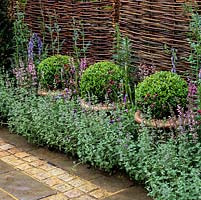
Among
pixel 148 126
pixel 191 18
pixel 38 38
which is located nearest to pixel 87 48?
pixel 38 38

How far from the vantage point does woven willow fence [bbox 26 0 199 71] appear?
5.12m

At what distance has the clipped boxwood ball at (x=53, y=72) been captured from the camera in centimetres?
581

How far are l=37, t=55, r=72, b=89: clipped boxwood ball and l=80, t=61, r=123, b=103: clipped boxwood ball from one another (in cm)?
60

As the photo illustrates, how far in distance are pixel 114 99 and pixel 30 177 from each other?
1284 mm

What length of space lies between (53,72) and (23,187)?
197 centimetres

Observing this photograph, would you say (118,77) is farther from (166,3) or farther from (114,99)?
(166,3)

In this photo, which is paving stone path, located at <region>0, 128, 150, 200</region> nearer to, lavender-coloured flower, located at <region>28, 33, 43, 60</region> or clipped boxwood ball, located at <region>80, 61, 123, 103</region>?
clipped boxwood ball, located at <region>80, 61, 123, 103</region>

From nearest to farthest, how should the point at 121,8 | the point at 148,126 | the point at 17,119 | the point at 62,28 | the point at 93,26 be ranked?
1. the point at 148,126
2. the point at 17,119
3. the point at 121,8
4. the point at 93,26
5. the point at 62,28

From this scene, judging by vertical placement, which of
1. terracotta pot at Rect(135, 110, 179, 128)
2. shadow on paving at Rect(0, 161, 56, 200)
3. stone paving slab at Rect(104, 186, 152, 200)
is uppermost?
terracotta pot at Rect(135, 110, 179, 128)

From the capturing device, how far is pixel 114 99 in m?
5.16

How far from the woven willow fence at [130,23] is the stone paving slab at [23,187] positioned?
6.45ft

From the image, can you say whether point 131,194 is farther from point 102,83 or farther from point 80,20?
point 80,20

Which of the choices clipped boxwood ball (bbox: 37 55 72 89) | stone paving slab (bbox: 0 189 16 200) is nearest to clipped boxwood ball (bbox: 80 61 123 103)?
clipped boxwood ball (bbox: 37 55 72 89)

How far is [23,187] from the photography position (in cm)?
424
